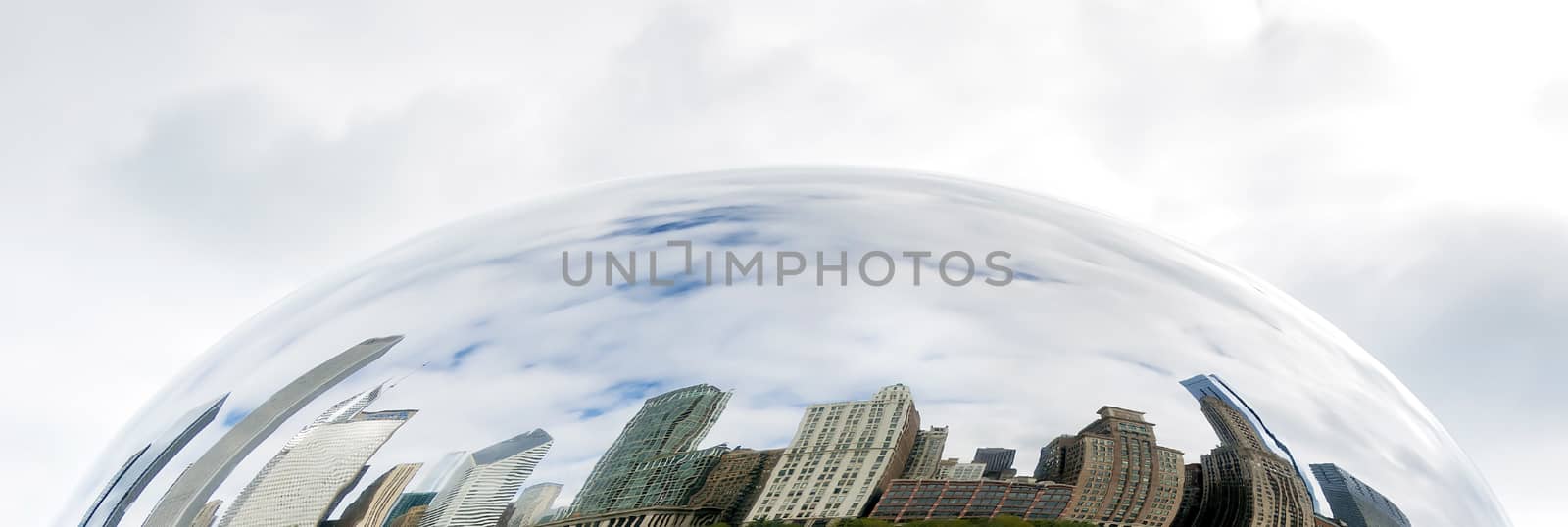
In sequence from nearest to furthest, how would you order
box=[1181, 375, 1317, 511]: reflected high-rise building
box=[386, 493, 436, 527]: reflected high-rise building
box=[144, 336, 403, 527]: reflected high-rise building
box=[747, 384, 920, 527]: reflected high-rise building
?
box=[747, 384, 920, 527]: reflected high-rise building < box=[386, 493, 436, 527]: reflected high-rise building < box=[1181, 375, 1317, 511]: reflected high-rise building < box=[144, 336, 403, 527]: reflected high-rise building

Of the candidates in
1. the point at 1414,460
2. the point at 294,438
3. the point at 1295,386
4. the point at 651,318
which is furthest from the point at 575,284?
the point at 1414,460

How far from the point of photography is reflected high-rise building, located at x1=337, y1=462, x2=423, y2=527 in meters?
2.67

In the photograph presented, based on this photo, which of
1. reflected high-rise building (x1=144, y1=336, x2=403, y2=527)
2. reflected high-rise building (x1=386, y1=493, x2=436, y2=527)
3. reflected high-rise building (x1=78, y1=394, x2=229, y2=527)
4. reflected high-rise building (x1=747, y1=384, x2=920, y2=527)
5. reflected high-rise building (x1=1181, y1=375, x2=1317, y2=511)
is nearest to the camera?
reflected high-rise building (x1=747, y1=384, x2=920, y2=527)

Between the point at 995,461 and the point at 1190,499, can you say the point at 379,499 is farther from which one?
the point at 1190,499

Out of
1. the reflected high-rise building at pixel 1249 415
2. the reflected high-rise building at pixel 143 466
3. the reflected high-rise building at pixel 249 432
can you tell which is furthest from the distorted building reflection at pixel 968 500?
the reflected high-rise building at pixel 143 466

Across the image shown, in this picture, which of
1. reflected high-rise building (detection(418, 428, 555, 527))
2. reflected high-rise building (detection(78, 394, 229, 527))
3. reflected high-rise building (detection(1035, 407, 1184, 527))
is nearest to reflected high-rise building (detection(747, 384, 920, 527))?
reflected high-rise building (detection(1035, 407, 1184, 527))

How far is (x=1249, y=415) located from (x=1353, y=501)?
372 millimetres

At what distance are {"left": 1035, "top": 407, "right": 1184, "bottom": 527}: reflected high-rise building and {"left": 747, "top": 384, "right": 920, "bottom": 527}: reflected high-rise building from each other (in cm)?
36

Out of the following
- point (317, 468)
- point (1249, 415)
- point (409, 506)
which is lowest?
point (409, 506)

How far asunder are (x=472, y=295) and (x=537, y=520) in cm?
77

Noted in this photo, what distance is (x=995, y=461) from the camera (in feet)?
8.50

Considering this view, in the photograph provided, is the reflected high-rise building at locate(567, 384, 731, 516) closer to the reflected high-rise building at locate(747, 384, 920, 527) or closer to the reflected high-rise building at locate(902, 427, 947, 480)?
the reflected high-rise building at locate(747, 384, 920, 527)

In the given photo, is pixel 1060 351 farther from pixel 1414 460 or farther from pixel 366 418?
pixel 366 418

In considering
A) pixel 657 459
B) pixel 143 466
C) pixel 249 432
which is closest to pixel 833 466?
pixel 657 459
